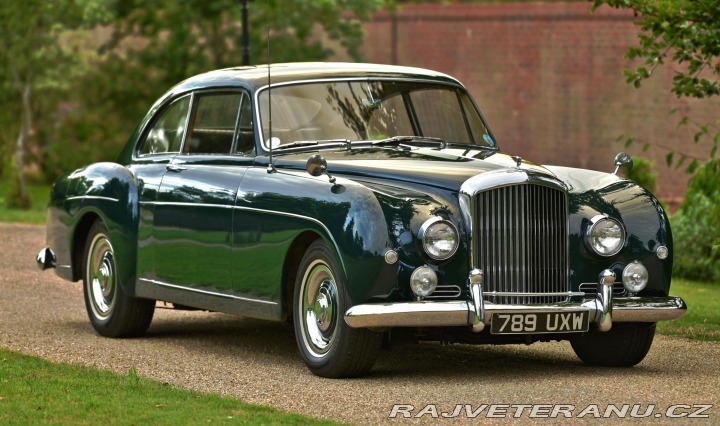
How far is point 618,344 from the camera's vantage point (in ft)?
26.5

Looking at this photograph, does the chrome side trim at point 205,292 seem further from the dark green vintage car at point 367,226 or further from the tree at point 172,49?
the tree at point 172,49

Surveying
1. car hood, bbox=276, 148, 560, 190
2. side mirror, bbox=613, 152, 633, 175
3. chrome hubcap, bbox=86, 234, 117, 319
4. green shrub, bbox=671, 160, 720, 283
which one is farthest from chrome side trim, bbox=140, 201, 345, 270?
green shrub, bbox=671, 160, 720, 283

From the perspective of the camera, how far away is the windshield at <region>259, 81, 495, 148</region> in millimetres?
8508

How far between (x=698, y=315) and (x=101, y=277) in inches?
181

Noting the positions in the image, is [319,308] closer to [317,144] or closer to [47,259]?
[317,144]

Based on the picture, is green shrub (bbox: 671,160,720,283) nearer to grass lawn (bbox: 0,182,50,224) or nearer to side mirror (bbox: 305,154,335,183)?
side mirror (bbox: 305,154,335,183)

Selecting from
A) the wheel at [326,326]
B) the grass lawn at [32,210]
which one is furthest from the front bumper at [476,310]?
the grass lawn at [32,210]

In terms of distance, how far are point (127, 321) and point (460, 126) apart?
2.69 m

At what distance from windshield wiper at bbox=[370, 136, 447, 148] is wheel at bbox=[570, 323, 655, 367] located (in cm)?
152

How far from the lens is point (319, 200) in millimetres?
7523

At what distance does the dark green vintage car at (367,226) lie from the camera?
7215 millimetres

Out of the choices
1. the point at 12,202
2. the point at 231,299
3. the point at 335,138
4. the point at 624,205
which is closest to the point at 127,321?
the point at 231,299

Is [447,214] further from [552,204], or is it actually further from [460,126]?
[460,126]

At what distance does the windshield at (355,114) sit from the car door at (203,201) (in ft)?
1.03
